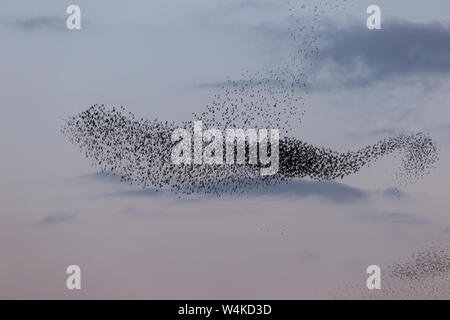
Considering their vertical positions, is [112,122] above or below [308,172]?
above

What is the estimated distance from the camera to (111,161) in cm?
1399

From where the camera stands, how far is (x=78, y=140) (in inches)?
543

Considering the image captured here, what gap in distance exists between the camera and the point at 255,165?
14297 mm

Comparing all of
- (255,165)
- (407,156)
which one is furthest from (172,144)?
(407,156)

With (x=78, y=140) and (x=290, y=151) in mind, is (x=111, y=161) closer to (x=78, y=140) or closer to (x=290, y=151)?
(x=78, y=140)

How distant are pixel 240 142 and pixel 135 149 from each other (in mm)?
1979

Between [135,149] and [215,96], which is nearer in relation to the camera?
[215,96]

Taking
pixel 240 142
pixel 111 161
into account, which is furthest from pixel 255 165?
pixel 111 161

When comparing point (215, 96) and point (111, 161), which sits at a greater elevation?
point (215, 96)

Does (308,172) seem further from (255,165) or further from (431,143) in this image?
(431,143)

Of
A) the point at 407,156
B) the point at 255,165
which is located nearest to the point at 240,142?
the point at 255,165

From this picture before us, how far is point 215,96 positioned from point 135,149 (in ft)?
6.61

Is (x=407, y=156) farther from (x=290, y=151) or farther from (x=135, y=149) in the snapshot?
(x=135, y=149)

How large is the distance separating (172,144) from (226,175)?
110cm
